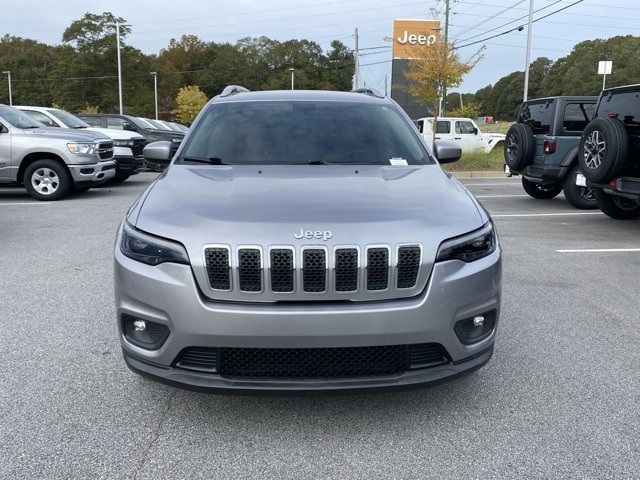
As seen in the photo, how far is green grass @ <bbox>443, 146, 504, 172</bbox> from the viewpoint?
18020mm

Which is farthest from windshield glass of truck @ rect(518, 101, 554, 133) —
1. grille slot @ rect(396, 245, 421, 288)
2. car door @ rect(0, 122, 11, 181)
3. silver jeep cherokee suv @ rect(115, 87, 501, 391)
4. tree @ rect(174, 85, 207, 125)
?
tree @ rect(174, 85, 207, 125)

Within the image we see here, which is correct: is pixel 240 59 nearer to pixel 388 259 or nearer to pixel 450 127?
pixel 450 127

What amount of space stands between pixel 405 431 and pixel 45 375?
210cm

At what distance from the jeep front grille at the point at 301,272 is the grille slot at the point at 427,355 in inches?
11.0

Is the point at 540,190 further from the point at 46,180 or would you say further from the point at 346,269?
the point at 346,269

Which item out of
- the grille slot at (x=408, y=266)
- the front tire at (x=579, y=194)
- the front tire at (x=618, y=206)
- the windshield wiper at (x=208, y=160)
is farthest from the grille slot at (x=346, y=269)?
the front tire at (x=579, y=194)

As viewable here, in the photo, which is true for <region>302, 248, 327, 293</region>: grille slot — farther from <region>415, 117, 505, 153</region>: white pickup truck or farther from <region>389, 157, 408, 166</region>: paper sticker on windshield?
<region>415, 117, 505, 153</region>: white pickup truck

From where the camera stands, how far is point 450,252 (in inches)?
104

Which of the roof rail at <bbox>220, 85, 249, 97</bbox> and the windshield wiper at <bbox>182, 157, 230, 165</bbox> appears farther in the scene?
the roof rail at <bbox>220, 85, 249, 97</bbox>

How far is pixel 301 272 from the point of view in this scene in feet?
8.16

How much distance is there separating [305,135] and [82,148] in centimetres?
822

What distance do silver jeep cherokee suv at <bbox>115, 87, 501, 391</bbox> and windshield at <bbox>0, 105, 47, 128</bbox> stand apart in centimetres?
941

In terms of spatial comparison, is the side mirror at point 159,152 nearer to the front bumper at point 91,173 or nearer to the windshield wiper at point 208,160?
the windshield wiper at point 208,160

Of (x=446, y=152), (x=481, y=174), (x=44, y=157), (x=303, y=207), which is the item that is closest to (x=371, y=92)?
(x=446, y=152)
